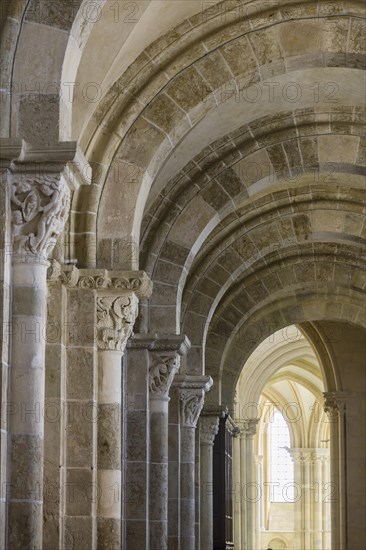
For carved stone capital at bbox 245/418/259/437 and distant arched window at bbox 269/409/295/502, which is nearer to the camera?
carved stone capital at bbox 245/418/259/437

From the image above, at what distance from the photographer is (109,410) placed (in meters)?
9.88

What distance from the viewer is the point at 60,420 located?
9305 mm

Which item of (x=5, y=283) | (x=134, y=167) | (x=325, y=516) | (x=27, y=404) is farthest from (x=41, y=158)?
(x=325, y=516)

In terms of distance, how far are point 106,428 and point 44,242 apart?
3137 millimetres

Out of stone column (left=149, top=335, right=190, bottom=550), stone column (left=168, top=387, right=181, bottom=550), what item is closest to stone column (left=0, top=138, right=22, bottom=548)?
stone column (left=149, top=335, right=190, bottom=550)

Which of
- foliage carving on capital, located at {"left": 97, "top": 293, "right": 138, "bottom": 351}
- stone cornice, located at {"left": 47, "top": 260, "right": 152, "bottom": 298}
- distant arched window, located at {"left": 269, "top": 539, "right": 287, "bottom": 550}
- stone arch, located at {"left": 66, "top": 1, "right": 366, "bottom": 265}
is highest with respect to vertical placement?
stone arch, located at {"left": 66, "top": 1, "right": 366, "bottom": 265}

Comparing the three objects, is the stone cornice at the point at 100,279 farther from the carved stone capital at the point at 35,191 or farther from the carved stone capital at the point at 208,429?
the carved stone capital at the point at 208,429

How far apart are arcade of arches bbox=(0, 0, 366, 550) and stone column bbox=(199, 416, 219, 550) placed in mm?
26

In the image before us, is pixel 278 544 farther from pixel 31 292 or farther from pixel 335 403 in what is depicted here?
pixel 31 292

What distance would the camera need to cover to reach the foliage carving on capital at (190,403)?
14.9m

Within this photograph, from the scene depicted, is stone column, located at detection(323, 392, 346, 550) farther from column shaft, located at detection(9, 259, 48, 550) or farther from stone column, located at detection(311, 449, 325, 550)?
column shaft, located at detection(9, 259, 48, 550)

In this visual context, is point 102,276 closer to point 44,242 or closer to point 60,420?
point 60,420

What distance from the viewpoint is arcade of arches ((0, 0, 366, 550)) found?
6957mm

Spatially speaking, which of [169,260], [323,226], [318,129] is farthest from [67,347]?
[323,226]
